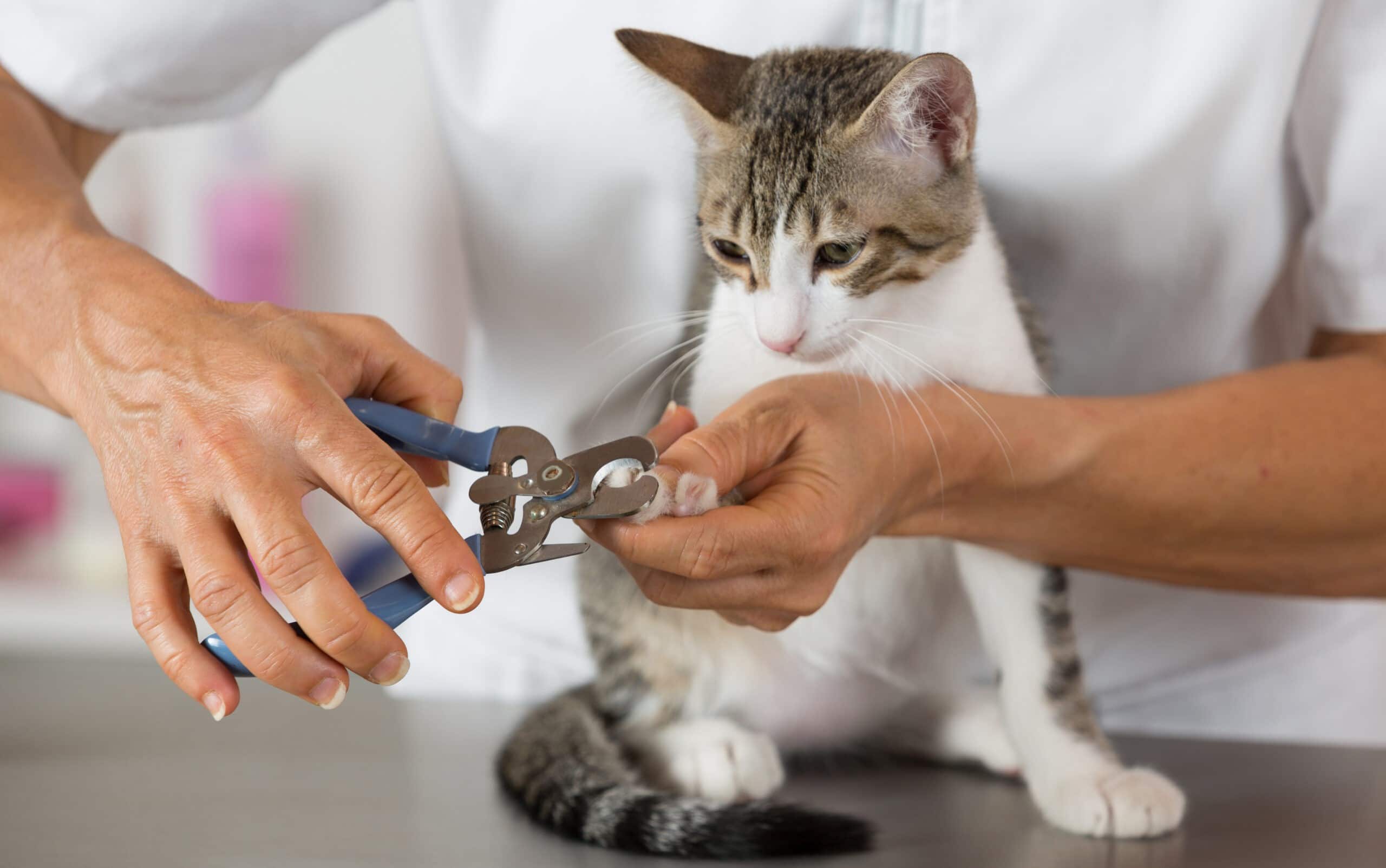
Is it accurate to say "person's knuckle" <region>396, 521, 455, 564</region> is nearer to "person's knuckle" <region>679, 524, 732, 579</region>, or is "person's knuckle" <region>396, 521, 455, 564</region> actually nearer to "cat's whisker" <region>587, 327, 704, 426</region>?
"person's knuckle" <region>679, 524, 732, 579</region>

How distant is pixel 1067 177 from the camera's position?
123 centimetres

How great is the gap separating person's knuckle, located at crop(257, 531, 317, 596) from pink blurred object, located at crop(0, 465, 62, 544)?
1.76 m

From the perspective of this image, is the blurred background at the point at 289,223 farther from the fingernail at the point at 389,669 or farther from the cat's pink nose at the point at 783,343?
the fingernail at the point at 389,669

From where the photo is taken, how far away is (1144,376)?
4.56 ft

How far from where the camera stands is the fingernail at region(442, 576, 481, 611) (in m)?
0.74

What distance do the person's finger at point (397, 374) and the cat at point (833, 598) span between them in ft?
0.70

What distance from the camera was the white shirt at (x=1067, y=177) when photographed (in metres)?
1.19

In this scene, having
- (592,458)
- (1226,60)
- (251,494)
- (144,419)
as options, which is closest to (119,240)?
(144,419)

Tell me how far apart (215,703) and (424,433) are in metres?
0.23

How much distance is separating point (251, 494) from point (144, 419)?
0.12m

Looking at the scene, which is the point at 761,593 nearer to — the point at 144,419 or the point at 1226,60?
the point at 144,419

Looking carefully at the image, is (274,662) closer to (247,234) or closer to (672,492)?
(672,492)

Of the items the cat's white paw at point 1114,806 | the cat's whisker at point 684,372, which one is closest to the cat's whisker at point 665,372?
the cat's whisker at point 684,372

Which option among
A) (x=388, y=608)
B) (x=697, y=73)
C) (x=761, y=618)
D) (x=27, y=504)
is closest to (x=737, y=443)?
(x=761, y=618)
